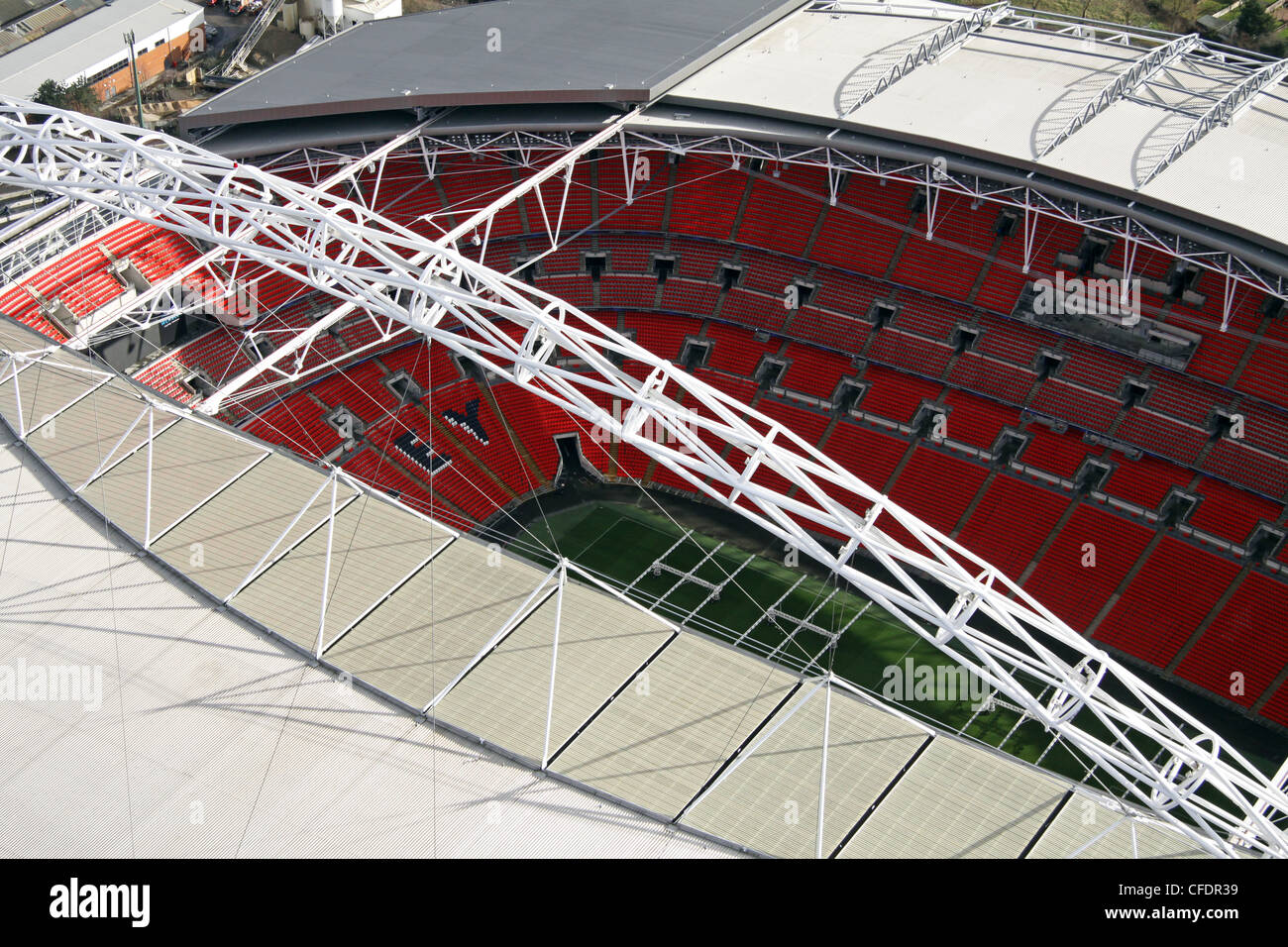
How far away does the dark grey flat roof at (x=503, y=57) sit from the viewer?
147 ft

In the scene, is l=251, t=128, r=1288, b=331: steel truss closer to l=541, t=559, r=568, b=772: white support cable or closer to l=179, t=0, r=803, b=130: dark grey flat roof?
l=179, t=0, r=803, b=130: dark grey flat roof

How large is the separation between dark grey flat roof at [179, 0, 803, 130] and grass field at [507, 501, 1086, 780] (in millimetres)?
14932

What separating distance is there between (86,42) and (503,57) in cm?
3290

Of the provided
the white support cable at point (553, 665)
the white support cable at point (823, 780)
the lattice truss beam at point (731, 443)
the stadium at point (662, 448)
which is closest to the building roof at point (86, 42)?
the stadium at point (662, 448)

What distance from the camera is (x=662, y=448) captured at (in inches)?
Result: 1030

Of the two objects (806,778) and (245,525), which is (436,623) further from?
(806,778)

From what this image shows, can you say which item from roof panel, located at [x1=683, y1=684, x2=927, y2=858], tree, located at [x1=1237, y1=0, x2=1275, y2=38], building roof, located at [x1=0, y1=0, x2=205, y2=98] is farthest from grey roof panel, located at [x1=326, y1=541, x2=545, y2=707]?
tree, located at [x1=1237, y1=0, x2=1275, y2=38]

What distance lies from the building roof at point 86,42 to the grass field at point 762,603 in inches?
1538

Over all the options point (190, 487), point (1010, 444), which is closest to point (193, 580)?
point (190, 487)

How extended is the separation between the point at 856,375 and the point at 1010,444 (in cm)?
606

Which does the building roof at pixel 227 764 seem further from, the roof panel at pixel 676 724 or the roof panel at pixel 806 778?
the roof panel at pixel 806 778

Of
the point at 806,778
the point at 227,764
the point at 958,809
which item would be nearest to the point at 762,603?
the point at 806,778

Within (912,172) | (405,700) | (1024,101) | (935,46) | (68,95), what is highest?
(935,46)

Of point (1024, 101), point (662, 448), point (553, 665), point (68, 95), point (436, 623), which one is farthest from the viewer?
point (68, 95)
